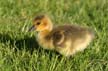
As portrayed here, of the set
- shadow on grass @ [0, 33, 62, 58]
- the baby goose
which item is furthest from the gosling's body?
shadow on grass @ [0, 33, 62, 58]

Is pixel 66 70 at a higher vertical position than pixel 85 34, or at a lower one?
lower

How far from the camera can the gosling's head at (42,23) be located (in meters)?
4.46

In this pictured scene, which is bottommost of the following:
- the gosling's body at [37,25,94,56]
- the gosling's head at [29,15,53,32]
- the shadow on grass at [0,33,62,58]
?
the shadow on grass at [0,33,62,58]

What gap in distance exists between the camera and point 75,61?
4488 mm

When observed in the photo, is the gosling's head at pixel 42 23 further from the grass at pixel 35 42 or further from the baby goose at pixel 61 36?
the grass at pixel 35 42

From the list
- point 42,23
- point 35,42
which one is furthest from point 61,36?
point 35,42

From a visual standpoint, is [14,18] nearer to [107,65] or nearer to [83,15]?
[83,15]

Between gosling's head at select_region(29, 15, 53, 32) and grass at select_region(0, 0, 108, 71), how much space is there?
0.78 ft

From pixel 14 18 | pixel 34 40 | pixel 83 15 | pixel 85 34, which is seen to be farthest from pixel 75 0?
pixel 85 34

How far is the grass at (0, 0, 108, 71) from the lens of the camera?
4340 mm

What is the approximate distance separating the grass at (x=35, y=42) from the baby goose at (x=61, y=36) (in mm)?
98

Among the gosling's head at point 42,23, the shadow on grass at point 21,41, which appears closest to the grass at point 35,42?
the shadow on grass at point 21,41

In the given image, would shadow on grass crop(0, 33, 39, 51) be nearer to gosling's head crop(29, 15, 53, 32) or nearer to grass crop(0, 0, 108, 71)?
grass crop(0, 0, 108, 71)

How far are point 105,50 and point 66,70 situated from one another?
713 millimetres
